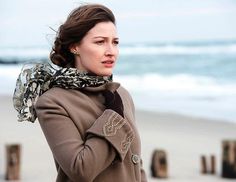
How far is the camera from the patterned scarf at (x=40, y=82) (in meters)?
2.09

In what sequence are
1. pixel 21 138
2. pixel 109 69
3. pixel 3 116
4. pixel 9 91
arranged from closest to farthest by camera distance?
pixel 109 69 < pixel 21 138 < pixel 3 116 < pixel 9 91

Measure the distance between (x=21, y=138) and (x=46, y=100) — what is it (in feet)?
24.5

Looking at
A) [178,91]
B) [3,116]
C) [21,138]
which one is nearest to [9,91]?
[178,91]

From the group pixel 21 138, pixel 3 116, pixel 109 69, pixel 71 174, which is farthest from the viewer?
pixel 3 116

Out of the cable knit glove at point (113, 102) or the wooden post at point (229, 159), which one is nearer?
the cable knit glove at point (113, 102)

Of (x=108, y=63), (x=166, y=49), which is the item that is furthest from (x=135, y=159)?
(x=166, y=49)

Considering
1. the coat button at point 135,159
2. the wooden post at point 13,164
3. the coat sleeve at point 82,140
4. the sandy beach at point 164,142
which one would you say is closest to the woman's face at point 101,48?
Result: the coat sleeve at point 82,140

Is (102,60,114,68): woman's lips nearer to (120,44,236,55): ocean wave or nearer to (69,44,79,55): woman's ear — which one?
(69,44,79,55): woman's ear

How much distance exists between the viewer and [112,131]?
2.01m

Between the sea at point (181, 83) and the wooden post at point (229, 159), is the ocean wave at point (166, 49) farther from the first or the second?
the wooden post at point (229, 159)

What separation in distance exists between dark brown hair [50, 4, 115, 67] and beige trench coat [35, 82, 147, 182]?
161 mm

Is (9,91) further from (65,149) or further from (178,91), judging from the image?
(65,149)

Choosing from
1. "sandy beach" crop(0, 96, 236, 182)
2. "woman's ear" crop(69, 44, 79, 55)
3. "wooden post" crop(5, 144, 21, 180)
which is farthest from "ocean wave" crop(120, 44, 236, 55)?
"woman's ear" crop(69, 44, 79, 55)

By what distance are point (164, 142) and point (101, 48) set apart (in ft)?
25.2
